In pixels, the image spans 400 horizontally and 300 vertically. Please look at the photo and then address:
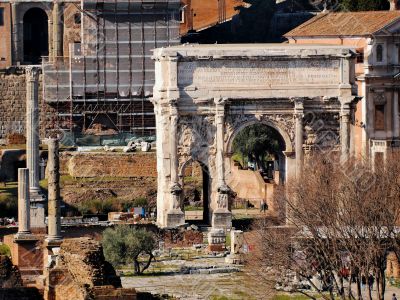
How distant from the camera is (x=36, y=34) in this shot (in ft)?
348

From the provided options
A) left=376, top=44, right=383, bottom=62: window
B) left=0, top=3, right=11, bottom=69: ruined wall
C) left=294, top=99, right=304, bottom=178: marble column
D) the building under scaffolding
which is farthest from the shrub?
left=0, top=3, right=11, bottom=69: ruined wall

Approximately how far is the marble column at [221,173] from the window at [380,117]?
7.83 m

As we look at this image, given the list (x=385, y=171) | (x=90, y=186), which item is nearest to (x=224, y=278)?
(x=385, y=171)

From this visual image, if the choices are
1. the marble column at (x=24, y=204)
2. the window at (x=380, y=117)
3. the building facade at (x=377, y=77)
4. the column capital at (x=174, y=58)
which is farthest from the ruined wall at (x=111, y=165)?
the marble column at (x=24, y=204)

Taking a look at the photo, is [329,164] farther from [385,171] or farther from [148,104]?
[148,104]

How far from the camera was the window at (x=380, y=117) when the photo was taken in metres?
82.9

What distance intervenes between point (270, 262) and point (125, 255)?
19.8 feet

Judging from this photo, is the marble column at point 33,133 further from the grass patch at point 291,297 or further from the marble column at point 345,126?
the grass patch at point 291,297

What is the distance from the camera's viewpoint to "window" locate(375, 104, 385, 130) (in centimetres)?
8294

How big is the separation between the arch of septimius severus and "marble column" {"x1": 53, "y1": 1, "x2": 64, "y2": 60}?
23.6m

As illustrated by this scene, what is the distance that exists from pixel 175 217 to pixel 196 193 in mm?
8854

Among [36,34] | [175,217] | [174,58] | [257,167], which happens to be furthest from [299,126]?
[36,34]

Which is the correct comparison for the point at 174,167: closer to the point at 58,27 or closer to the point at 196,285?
the point at 196,285

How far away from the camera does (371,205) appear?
64500mm
